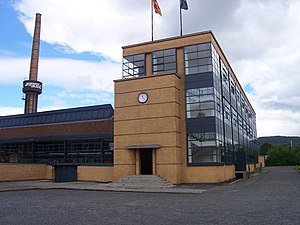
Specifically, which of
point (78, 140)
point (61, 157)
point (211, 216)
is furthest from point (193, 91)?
point (211, 216)

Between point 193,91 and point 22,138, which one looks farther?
point 22,138

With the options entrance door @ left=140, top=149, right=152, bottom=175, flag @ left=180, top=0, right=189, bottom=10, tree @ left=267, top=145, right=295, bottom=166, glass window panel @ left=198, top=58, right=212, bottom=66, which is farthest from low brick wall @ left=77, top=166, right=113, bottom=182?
tree @ left=267, top=145, right=295, bottom=166

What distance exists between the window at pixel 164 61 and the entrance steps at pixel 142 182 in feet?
32.6

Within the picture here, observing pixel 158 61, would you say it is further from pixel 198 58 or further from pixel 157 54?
pixel 198 58

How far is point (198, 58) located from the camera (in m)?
29.7

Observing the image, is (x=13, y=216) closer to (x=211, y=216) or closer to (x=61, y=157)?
(x=211, y=216)

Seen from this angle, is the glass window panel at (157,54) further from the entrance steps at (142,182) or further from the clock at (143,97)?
the entrance steps at (142,182)

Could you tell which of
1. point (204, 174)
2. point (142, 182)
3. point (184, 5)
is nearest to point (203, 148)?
point (204, 174)

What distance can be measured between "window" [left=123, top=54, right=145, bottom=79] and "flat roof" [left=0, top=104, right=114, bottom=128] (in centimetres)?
601

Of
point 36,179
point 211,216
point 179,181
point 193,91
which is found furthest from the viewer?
point 36,179

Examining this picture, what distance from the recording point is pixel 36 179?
35.6 meters

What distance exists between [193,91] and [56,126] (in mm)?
17609

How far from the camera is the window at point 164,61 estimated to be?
3062 cm

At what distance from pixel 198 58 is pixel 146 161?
33.8 feet
